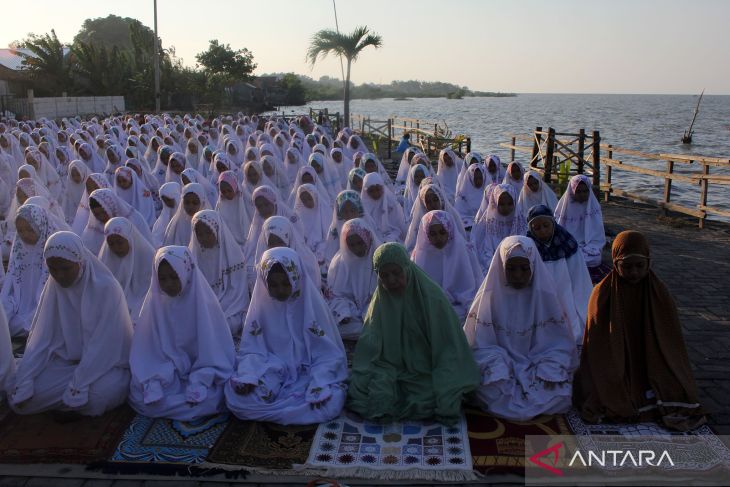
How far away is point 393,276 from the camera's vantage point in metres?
3.93

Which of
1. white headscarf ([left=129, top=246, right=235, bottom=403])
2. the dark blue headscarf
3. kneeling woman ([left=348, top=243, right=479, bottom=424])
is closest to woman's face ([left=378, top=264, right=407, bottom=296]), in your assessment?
kneeling woman ([left=348, top=243, right=479, bottom=424])

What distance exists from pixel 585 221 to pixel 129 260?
4945 millimetres

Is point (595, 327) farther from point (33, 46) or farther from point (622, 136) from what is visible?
point (622, 136)

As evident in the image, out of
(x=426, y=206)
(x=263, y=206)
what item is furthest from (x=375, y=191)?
(x=263, y=206)

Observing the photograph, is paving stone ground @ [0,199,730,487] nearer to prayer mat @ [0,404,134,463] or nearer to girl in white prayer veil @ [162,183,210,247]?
prayer mat @ [0,404,134,463]

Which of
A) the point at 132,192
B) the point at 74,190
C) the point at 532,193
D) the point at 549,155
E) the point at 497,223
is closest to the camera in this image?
the point at 497,223

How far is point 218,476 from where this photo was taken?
11.1 ft

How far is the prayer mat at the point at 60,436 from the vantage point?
3557 millimetres

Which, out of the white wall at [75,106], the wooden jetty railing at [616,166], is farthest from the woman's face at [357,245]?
the white wall at [75,106]

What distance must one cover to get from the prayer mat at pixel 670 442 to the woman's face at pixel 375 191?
15.1 ft

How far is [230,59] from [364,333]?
43967 millimetres

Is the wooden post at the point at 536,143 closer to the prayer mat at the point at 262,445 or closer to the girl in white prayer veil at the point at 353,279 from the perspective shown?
the girl in white prayer veil at the point at 353,279

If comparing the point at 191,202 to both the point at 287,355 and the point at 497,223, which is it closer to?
the point at 287,355

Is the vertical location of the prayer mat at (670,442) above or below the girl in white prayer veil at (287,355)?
below
